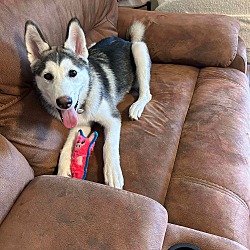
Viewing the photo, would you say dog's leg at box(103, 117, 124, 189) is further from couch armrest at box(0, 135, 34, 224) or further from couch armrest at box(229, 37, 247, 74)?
couch armrest at box(229, 37, 247, 74)

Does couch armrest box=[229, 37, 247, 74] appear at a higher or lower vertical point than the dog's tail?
lower

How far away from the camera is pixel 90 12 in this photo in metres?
1.97

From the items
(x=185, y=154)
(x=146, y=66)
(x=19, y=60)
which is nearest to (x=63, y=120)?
(x=19, y=60)

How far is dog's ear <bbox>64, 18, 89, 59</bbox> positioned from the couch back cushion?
149mm

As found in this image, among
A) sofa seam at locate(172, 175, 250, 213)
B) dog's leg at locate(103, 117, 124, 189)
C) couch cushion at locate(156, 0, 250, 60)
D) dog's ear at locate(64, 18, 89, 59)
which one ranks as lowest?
sofa seam at locate(172, 175, 250, 213)

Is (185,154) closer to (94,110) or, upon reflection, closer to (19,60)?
(94,110)

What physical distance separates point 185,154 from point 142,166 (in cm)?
20

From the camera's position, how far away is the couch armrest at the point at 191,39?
1.98 metres

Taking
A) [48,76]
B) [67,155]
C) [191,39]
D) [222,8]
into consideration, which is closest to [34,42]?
[48,76]

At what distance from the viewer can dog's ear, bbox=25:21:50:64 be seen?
1279 mm

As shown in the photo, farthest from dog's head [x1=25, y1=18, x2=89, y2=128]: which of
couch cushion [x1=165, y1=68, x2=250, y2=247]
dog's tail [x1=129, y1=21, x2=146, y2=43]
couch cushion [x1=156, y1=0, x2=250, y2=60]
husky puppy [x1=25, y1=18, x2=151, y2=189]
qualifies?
couch cushion [x1=156, y1=0, x2=250, y2=60]

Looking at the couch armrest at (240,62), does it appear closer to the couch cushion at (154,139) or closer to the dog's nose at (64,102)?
the couch cushion at (154,139)

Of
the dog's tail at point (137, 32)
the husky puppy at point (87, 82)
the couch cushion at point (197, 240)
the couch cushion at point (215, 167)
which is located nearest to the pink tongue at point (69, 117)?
the husky puppy at point (87, 82)

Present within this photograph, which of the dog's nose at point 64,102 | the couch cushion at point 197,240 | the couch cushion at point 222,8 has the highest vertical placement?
the dog's nose at point 64,102
